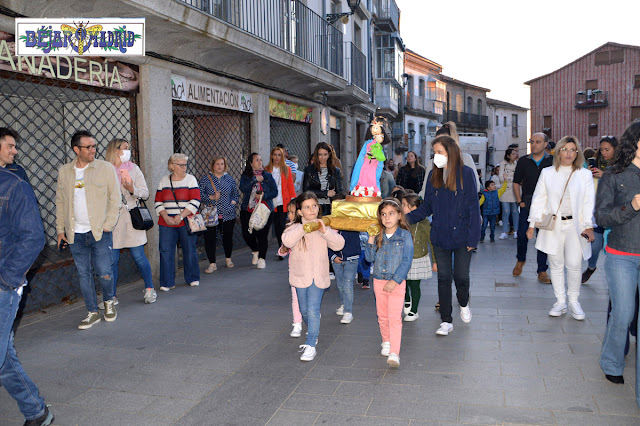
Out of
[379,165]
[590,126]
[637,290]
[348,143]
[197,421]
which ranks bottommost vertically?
[197,421]

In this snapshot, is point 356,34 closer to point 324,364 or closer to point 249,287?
point 249,287

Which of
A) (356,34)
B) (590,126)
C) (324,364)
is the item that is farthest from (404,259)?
(590,126)

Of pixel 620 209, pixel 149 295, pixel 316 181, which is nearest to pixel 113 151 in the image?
pixel 149 295

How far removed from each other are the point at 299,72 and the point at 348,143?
772 centimetres

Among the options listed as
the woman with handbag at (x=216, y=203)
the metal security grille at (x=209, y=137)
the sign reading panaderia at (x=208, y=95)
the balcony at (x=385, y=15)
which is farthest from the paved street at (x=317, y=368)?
the balcony at (x=385, y=15)

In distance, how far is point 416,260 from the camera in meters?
5.78

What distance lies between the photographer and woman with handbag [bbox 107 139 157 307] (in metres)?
6.76

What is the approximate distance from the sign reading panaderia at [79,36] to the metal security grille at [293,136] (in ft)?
28.9

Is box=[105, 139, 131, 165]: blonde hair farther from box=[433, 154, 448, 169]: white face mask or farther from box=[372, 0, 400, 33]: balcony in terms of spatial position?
box=[372, 0, 400, 33]: balcony

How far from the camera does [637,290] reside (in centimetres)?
419

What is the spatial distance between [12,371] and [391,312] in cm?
274

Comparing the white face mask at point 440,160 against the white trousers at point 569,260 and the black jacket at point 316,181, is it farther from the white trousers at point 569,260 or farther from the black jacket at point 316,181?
the black jacket at point 316,181

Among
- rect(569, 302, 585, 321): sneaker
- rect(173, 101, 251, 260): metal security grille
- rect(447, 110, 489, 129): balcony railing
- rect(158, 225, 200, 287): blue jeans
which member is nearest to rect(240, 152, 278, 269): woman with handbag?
rect(173, 101, 251, 260): metal security grille

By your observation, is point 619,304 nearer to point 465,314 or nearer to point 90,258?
point 465,314
